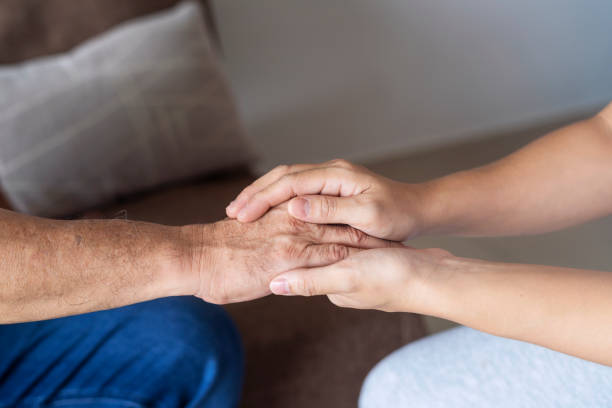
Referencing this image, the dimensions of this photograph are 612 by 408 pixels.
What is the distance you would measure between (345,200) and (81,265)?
1.46 ft

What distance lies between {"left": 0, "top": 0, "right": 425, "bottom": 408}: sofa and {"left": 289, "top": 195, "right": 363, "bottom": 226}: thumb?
31 cm

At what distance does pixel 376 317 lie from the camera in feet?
3.77

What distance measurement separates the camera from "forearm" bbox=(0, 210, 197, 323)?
765 millimetres

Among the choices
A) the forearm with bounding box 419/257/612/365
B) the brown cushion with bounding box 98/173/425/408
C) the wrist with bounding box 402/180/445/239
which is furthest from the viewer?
the brown cushion with bounding box 98/173/425/408

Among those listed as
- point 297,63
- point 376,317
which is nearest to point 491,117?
point 297,63

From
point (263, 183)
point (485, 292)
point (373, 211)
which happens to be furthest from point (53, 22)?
point (485, 292)

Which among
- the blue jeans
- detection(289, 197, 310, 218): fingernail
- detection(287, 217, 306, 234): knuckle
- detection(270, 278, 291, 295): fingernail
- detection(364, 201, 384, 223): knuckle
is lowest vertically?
the blue jeans

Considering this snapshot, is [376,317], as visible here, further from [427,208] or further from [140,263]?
[140,263]

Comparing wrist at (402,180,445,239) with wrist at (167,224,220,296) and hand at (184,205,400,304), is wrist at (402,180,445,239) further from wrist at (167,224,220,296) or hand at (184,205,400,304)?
wrist at (167,224,220,296)

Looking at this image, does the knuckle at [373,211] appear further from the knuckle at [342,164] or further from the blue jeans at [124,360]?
the blue jeans at [124,360]

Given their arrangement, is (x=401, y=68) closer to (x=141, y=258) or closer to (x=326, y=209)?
(x=326, y=209)

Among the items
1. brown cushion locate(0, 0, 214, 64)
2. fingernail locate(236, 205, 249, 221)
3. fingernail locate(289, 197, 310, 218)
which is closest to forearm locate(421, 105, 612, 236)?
fingernail locate(289, 197, 310, 218)

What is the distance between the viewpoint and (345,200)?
2.94 feet

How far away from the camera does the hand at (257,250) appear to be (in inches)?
34.7
